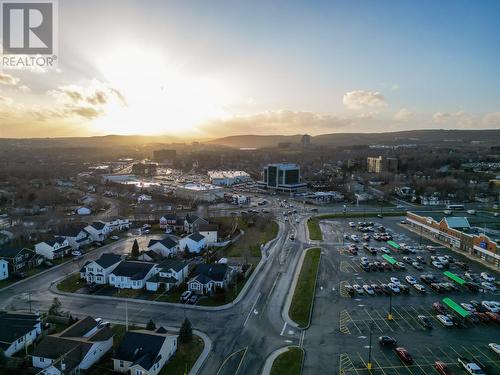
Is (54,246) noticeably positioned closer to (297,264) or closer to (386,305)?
(297,264)

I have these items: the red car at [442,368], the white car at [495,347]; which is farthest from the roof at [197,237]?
the white car at [495,347]

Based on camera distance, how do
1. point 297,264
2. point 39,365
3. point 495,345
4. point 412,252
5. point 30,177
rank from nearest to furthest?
point 39,365 < point 495,345 < point 297,264 < point 412,252 < point 30,177

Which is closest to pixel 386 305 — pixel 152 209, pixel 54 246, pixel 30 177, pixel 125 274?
pixel 125 274

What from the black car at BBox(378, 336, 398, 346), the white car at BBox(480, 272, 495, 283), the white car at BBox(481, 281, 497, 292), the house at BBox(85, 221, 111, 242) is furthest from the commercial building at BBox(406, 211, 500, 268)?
the house at BBox(85, 221, 111, 242)

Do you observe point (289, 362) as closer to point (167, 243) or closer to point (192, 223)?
point (167, 243)

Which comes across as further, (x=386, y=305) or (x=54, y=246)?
(x=54, y=246)

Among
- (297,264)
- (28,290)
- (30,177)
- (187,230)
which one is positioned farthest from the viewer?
(30,177)

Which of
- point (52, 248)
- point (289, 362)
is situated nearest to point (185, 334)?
point (289, 362)
